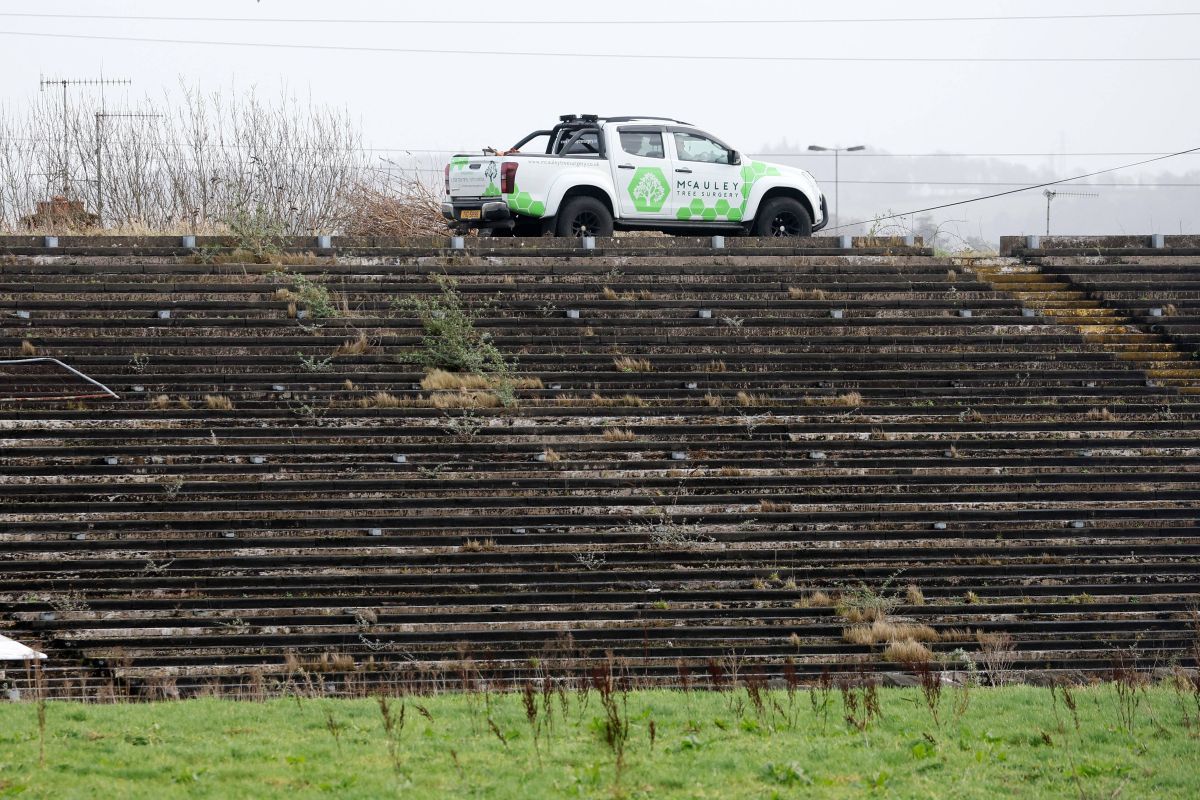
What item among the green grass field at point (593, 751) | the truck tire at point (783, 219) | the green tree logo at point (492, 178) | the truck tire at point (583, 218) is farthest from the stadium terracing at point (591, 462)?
the green grass field at point (593, 751)

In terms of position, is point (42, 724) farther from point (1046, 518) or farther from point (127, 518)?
point (1046, 518)

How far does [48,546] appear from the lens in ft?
47.1

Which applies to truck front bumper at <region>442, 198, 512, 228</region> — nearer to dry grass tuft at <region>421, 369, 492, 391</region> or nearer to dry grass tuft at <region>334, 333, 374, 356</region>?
dry grass tuft at <region>334, 333, 374, 356</region>

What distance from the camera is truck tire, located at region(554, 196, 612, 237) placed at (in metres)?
20.8

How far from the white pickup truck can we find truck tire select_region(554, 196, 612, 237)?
0.02 metres

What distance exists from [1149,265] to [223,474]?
49.8 ft

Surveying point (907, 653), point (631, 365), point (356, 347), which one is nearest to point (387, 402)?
point (356, 347)

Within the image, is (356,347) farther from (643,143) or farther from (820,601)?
(820,601)

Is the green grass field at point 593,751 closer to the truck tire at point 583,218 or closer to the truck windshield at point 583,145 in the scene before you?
the truck tire at point 583,218

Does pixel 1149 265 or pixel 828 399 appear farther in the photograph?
pixel 1149 265

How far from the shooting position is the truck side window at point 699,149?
69.9 feet

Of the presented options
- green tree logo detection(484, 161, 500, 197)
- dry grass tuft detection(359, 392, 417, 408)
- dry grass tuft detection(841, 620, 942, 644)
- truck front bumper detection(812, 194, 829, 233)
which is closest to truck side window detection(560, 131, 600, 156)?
green tree logo detection(484, 161, 500, 197)

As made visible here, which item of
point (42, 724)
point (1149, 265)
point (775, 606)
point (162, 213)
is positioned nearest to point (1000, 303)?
point (1149, 265)

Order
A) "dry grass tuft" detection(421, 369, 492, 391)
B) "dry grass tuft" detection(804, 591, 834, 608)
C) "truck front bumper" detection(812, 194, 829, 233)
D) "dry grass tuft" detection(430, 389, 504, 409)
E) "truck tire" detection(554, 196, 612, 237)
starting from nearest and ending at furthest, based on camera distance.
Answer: "dry grass tuft" detection(804, 591, 834, 608) < "dry grass tuft" detection(430, 389, 504, 409) < "dry grass tuft" detection(421, 369, 492, 391) < "truck tire" detection(554, 196, 612, 237) < "truck front bumper" detection(812, 194, 829, 233)
